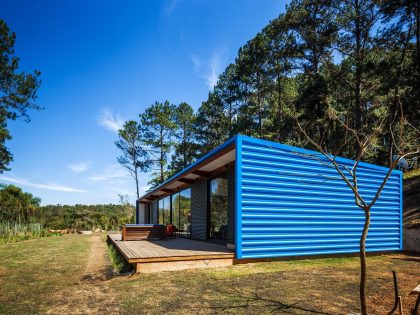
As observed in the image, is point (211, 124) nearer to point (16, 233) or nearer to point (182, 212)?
point (182, 212)

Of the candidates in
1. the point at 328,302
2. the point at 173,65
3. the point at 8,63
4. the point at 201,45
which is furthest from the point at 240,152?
the point at 8,63

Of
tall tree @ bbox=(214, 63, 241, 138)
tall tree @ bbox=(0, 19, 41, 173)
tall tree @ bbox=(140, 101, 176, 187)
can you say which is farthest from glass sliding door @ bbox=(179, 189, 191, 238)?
tall tree @ bbox=(140, 101, 176, 187)

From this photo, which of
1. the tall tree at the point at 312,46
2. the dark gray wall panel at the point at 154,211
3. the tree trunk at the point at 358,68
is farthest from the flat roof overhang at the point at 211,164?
the tree trunk at the point at 358,68

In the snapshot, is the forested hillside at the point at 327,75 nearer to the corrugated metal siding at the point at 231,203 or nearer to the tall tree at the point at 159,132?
the corrugated metal siding at the point at 231,203

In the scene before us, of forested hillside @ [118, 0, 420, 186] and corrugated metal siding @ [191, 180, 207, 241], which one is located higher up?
forested hillside @ [118, 0, 420, 186]

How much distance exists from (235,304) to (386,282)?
3245 mm

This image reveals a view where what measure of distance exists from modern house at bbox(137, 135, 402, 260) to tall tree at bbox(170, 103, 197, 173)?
69.9 ft

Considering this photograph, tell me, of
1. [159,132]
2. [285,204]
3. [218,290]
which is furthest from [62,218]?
[218,290]

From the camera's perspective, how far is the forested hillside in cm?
1586

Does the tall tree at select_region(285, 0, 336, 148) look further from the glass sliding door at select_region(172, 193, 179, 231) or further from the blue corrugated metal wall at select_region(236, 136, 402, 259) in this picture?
the glass sliding door at select_region(172, 193, 179, 231)

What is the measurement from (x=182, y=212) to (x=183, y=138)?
19410mm

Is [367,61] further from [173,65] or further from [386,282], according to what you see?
[386,282]

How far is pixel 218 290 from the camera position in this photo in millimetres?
4824

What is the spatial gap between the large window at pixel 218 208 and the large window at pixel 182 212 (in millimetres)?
2795
